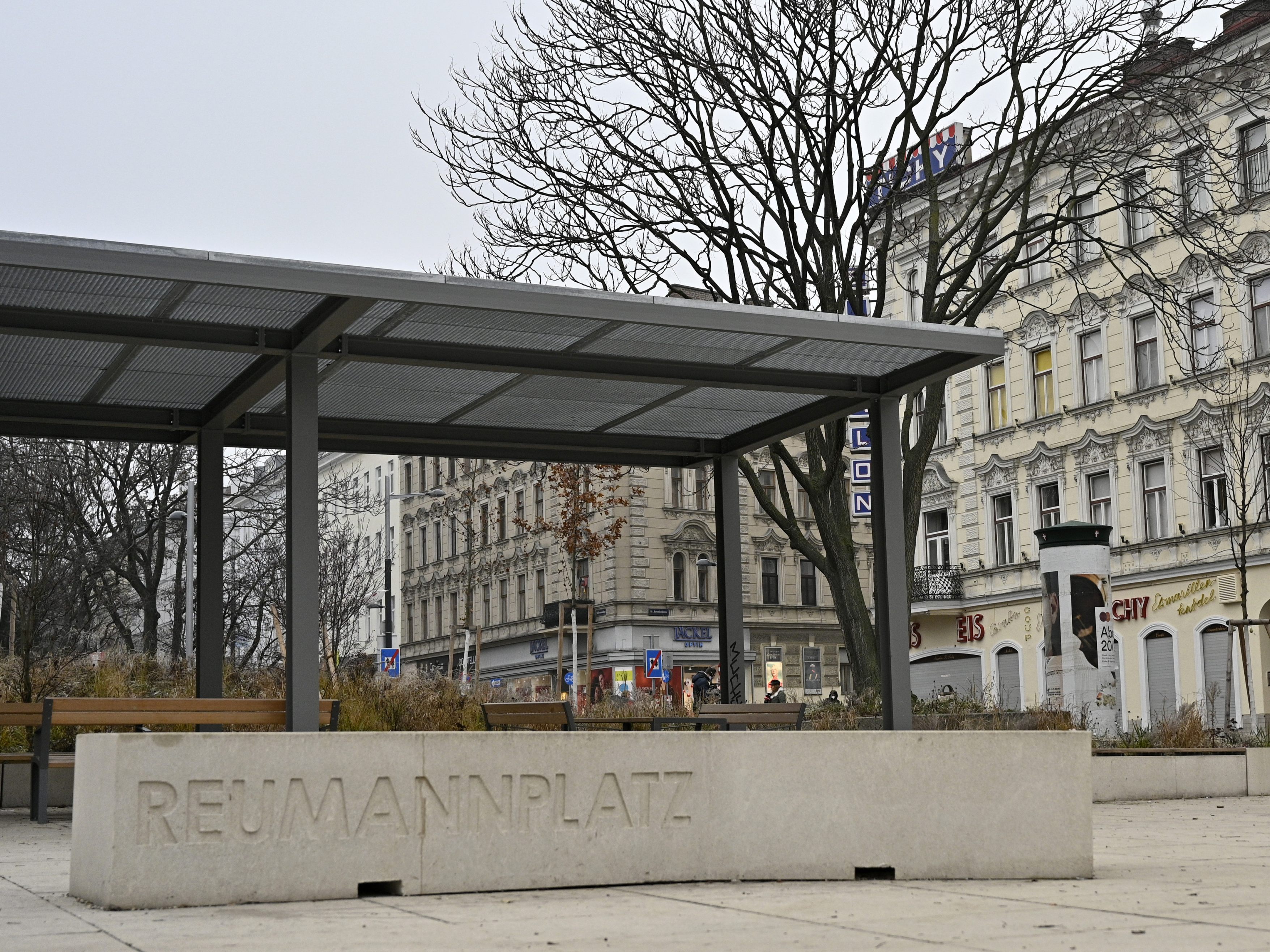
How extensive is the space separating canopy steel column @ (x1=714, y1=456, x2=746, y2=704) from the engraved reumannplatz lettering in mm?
5652

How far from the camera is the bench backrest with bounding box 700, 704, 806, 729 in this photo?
1359 cm

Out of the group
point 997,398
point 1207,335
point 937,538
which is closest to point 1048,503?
point 997,398

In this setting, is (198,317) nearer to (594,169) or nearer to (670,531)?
(594,169)

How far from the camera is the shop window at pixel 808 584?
67.6 m

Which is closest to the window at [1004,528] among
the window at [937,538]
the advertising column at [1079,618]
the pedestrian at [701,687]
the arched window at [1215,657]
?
the window at [937,538]

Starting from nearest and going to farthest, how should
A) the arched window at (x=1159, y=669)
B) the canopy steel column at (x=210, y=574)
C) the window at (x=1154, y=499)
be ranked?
the canopy steel column at (x=210, y=574) < the arched window at (x=1159, y=669) < the window at (x=1154, y=499)

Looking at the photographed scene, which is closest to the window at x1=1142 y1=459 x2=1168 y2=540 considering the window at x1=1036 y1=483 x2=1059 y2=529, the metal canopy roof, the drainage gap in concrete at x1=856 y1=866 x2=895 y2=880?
the window at x1=1036 y1=483 x2=1059 y2=529

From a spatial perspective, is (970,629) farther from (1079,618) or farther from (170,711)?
(170,711)

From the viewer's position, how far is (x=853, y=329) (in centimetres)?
1030

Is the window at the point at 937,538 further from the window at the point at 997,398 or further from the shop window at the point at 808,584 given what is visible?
the shop window at the point at 808,584

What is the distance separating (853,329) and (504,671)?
194ft

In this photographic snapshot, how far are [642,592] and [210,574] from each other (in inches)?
2013

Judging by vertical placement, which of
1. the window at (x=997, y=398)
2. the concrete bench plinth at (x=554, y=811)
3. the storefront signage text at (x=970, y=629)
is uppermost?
the window at (x=997, y=398)

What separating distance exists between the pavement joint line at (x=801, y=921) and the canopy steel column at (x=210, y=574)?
5323 millimetres
